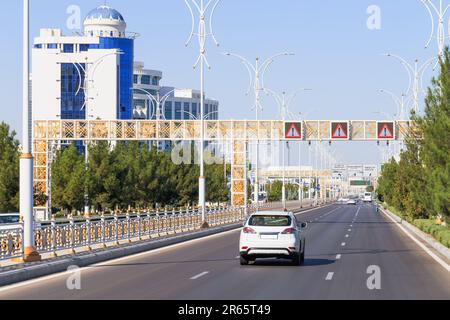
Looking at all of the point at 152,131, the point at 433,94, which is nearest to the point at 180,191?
the point at 152,131

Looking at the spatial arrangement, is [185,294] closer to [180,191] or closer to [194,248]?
[194,248]

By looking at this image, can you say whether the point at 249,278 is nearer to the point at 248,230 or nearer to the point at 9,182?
the point at 248,230

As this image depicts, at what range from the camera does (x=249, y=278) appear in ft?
76.0

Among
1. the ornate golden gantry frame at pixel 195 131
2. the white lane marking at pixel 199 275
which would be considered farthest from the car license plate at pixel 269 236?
the ornate golden gantry frame at pixel 195 131

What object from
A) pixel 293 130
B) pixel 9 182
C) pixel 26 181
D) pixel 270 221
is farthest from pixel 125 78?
pixel 26 181

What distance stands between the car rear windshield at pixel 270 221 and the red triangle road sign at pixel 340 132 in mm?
45778

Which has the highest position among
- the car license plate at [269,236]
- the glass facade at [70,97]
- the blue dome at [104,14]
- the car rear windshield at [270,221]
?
the blue dome at [104,14]

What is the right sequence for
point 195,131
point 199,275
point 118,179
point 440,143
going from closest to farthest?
1. point 199,275
2. point 440,143
3. point 118,179
4. point 195,131

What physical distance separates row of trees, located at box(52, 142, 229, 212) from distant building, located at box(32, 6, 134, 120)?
8305 cm

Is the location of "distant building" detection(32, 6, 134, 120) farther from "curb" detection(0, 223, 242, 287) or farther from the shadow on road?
the shadow on road

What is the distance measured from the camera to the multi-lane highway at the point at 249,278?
19.2 meters

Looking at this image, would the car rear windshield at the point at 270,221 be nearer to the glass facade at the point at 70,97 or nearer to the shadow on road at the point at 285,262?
the shadow on road at the point at 285,262

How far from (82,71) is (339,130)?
106 metres

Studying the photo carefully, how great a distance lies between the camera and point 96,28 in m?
181
